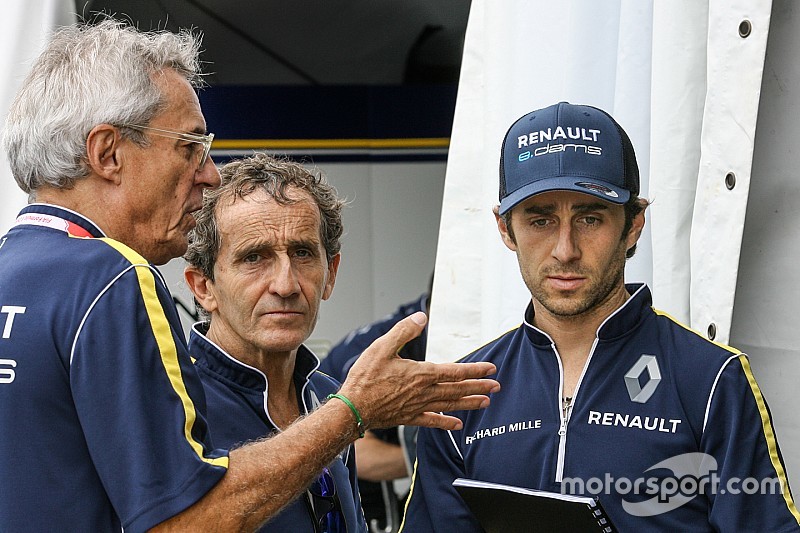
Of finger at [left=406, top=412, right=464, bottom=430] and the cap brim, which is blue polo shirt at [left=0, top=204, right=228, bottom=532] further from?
the cap brim

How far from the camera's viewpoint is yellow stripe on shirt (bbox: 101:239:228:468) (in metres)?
1.23

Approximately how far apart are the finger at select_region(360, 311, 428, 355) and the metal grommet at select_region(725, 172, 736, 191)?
0.68 m

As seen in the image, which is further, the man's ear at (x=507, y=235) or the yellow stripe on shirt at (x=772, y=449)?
the man's ear at (x=507, y=235)

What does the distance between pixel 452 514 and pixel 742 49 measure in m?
0.94

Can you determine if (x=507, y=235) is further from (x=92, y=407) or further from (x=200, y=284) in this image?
(x=92, y=407)

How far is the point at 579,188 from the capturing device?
1585 mm

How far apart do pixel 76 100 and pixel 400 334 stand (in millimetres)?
537

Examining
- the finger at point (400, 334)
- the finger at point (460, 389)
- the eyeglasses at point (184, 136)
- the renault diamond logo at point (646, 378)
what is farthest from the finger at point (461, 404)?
the eyeglasses at point (184, 136)

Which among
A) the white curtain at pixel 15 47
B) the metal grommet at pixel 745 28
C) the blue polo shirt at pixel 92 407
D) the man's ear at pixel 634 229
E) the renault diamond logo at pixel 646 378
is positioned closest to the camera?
the blue polo shirt at pixel 92 407

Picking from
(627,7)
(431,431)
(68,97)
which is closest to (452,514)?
(431,431)

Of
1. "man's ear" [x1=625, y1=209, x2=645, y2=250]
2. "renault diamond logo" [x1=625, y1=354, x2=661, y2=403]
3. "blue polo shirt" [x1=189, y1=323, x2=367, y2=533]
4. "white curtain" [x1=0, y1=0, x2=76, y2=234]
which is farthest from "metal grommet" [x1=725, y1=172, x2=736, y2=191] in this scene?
"white curtain" [x1=0, y1=0, x2=76, y2=234]

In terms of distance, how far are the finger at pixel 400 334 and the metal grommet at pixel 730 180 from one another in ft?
2.24

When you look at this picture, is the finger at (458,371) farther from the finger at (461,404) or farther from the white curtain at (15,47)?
the white curtain at (15,47)

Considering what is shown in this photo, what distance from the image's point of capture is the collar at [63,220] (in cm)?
131
